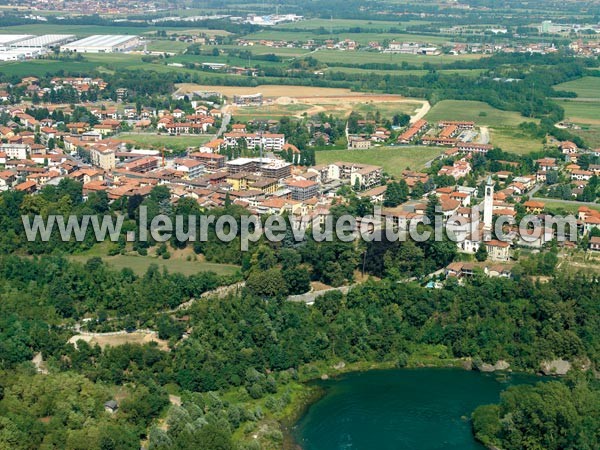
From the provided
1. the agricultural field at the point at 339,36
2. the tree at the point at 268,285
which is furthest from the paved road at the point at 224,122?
the agricultural field at the point at 339,36

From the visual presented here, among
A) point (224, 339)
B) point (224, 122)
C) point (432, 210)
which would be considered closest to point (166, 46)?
point (224, 122)

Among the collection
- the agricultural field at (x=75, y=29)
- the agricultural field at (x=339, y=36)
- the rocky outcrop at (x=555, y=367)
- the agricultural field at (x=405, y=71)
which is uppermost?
the agricultural field at (x=75, y=29)

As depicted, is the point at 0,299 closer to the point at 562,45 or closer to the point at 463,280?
the point at 463,280

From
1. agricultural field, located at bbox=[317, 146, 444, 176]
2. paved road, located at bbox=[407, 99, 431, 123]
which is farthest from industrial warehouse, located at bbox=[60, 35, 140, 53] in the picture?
agricultural field, located at bbox=[317, 146, 444, 176]

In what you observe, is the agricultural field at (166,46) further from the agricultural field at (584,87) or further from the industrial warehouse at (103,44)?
the agricultural field at (584,87)

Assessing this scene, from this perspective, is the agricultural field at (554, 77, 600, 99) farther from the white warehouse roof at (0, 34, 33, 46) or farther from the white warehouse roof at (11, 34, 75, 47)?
the white warehouse roof at (0, 34, 33, 46)

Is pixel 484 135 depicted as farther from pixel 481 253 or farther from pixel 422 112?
pixel 481 253

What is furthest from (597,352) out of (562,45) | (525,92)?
(562,45)
